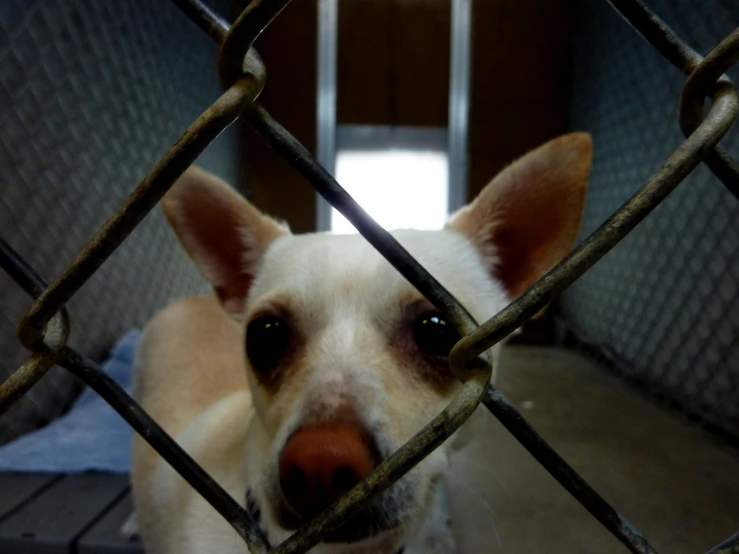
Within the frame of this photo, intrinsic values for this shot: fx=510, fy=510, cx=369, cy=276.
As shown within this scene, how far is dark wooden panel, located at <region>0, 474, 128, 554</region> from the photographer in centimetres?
120

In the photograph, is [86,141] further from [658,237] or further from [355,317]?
[658,237]

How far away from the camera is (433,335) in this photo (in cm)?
87

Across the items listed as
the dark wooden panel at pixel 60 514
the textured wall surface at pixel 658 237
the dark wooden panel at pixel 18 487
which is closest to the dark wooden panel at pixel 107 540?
the dark wooden panel at pixel 60 514

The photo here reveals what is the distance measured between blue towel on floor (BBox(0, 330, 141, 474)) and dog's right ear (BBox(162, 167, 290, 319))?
774 mm

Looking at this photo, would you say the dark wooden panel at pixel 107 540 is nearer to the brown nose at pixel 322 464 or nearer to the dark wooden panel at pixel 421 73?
the brown nose at pixel 322 464

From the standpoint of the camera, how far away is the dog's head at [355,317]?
0.66 metres

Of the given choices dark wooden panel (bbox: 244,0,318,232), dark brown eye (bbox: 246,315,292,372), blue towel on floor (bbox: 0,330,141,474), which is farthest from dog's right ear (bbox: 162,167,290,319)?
dark wooden panel (bbox: 244,0,318,232)

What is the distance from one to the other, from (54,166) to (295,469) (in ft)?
5.57

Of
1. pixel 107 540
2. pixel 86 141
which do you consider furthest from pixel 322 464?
pixel 86 141

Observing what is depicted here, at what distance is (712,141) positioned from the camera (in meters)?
0.43

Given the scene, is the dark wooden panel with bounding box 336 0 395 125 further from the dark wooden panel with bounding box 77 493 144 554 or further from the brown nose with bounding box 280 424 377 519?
the brown nose with bounding box 280 424 377 519

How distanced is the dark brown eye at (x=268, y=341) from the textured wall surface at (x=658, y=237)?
1.66 m

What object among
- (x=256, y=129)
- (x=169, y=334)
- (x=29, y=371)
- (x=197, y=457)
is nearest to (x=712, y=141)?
(x=256, y=129)

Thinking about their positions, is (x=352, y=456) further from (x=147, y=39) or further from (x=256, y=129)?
(x=147, y=39)
